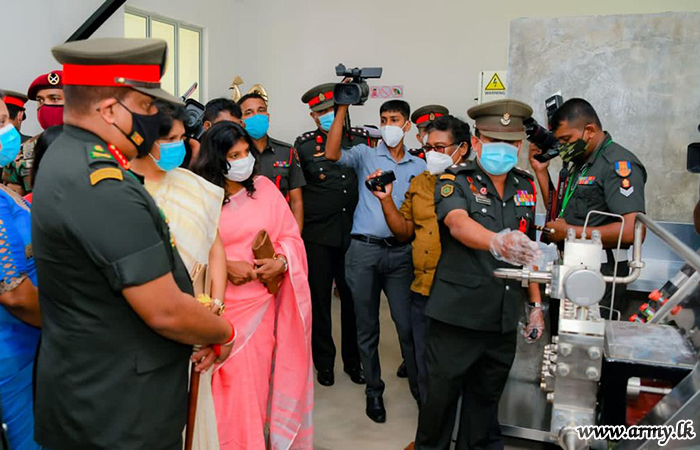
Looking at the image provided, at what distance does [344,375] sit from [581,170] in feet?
6.02

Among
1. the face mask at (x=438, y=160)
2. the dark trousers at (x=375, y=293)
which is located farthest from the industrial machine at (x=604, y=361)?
the dark trousers at (x=375, y=293)

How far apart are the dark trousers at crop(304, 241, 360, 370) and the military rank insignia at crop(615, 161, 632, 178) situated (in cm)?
160

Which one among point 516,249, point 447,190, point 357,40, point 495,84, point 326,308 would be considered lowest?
point 326,308

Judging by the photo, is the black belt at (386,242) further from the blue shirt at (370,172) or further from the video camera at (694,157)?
the video camera at (694,157)

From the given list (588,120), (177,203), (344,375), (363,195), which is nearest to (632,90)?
(588,120)

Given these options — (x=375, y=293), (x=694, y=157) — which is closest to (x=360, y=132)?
(x=375, y=293)

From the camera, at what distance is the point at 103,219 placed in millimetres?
1217

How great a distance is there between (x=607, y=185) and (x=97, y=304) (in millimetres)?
2177

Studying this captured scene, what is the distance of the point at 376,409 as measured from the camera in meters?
3.05

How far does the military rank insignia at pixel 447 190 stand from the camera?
215cm

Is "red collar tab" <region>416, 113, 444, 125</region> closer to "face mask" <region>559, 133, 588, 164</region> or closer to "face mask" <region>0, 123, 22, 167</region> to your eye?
"face mask" <region>559, 133, 588, 164</region>

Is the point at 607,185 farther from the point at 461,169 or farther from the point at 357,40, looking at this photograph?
the point at 357,40

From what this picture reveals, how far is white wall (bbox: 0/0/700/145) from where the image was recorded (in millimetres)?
5492

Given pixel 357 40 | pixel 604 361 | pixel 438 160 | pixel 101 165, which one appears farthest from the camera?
pixel 357 40
